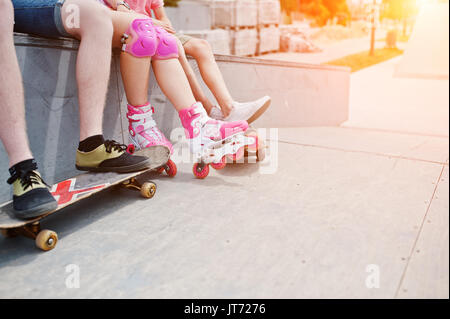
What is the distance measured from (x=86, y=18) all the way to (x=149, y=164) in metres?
0.83

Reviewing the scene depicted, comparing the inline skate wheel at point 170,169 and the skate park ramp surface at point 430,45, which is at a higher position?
the skate park ramp surface at point 430,45

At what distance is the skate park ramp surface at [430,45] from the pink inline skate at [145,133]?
10.9m

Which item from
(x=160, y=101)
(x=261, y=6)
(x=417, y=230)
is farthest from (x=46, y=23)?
(x=261, y=6)

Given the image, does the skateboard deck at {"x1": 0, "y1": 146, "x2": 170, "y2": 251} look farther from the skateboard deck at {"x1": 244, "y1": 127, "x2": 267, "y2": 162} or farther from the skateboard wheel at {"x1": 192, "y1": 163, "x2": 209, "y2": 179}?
the skateboard deck at {"x1": 244, "y1": 127, "x2": 267, "y2": 162}

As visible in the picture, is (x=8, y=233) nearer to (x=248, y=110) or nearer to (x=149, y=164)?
(x=149, y=164)

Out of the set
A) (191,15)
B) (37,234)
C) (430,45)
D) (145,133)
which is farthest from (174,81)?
(191,15)

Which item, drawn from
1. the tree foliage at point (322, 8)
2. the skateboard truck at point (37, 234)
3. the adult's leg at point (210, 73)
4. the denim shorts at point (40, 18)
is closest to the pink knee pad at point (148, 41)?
the denim shorts at point (40, 18)

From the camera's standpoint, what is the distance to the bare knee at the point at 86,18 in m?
1.92

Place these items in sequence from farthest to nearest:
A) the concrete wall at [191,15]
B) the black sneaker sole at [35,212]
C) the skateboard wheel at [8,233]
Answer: the concrete wall at [191,15] → the skateboard wheel at [8,233] → the black sneaker sole at [35,212]

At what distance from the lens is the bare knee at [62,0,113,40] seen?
1.92 m

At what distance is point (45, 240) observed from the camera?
1.68 metres

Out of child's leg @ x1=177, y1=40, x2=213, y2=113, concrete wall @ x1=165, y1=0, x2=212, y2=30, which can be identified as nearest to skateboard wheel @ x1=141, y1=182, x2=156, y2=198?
child's leg @ x1=177, y1=40, x2=213, y2=113

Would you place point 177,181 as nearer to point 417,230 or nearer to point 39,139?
point 39,139

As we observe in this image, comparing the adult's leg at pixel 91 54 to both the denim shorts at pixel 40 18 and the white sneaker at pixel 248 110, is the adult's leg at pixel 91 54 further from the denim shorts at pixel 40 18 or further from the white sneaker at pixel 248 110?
the white sneaker at pixel 248 110
